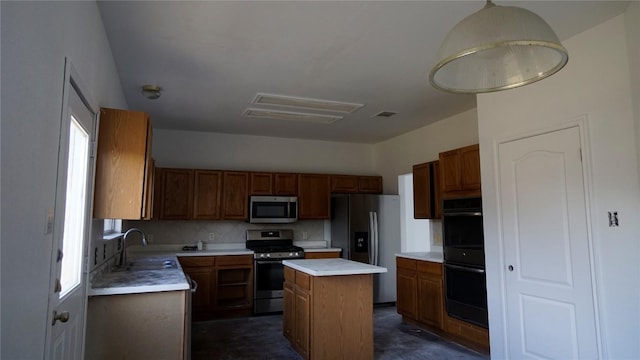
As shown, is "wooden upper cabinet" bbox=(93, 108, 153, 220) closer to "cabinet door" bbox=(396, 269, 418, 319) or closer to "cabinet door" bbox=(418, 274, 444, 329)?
"cabinet door" bbox=(418, 274, 444, 329)

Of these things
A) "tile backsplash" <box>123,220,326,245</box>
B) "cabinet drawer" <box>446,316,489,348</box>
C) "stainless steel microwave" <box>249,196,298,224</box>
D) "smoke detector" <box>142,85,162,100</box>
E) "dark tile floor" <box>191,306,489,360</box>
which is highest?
"smoke detector" <box>142,85,162,100</box>

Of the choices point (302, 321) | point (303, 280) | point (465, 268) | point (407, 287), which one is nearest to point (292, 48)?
point (303, 280)

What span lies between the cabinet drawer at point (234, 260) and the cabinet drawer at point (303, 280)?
6.07 ft

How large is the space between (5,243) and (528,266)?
126 inches

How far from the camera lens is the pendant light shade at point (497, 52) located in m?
1.41

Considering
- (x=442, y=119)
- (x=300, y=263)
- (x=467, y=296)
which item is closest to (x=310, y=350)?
(x=300, y=263)

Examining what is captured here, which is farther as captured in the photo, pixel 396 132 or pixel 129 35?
pixel 396 132

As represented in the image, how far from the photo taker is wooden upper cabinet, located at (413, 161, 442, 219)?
4.65 meters

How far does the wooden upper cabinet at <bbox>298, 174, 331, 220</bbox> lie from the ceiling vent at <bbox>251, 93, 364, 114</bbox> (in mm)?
1707

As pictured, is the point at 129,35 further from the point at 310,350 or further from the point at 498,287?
the point at 498,287

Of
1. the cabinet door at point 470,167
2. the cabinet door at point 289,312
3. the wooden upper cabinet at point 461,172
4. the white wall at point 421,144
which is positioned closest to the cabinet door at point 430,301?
the wooden upper cabinet at point 461,172

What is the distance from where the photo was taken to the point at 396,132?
19.1 ft

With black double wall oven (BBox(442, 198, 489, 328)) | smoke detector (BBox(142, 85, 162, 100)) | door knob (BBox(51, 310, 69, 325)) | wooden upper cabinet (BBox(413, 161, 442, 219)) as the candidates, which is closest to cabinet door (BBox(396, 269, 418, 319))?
black double wall oven (BBox(442, 198, 489, 328))

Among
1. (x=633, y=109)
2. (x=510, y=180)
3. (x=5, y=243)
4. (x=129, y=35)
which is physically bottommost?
(x=5, y=243)
